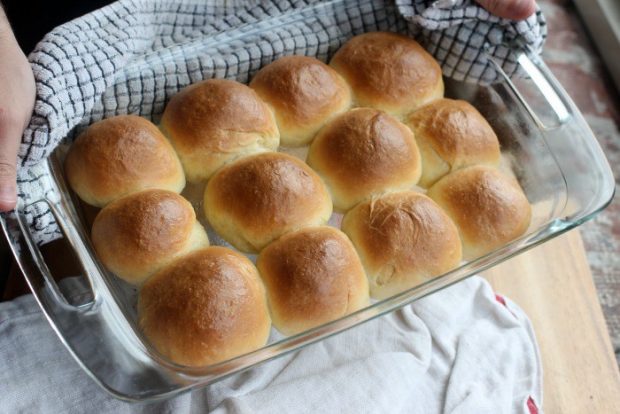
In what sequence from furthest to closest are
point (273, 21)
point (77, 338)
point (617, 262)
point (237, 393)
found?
point (617, 262) → point (273, 21) → point (237, 393) → point (77, 338)

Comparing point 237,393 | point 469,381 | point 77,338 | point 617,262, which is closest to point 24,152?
point 77,338

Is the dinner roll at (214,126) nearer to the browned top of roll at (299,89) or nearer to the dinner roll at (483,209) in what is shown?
the browned top of roll at (299,89)

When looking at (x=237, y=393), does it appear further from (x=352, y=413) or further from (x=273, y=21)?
(x=273, y=21)

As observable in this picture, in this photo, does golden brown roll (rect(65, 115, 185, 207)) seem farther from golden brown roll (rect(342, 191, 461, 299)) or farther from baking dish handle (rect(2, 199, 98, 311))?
golden brown roll (rect(342, 191, 461, 299))

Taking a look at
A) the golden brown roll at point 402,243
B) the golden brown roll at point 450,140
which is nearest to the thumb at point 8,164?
the golden brown roll at point 402,243

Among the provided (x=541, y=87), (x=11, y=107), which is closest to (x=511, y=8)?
(x=541, y=87)

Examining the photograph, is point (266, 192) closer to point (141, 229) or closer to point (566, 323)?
point (141, 229)

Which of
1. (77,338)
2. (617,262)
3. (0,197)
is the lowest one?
(617,262)
